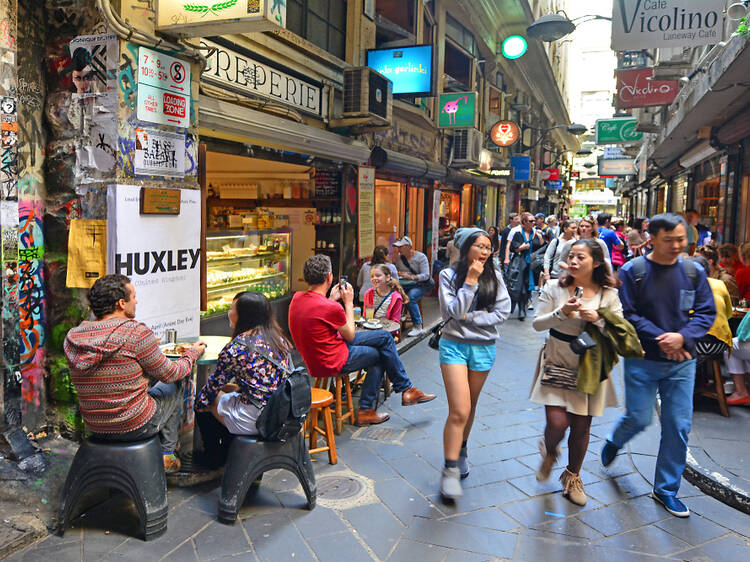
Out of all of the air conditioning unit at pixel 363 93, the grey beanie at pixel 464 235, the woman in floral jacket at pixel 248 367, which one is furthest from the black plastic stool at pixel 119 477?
the air conditioning unit at pixel 363 93

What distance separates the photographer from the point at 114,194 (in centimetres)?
407

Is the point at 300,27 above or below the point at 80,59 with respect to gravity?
above

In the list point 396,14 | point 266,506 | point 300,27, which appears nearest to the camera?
point 266,506

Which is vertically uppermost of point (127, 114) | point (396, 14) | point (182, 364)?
point (396, 14)

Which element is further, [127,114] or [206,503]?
[127,114]

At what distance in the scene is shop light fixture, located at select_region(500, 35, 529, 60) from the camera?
1644 cm

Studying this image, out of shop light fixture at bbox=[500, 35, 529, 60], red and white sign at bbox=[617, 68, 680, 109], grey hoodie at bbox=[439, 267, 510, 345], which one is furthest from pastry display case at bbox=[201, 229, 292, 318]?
shop light fixture at bbox=[500, 35, 529, 60]

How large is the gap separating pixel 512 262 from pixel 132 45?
7.71 meters

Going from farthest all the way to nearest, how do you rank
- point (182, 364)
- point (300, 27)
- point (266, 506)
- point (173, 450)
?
point (300, 27) < point (173, 450) < point (266, 506) < point (182, 364)

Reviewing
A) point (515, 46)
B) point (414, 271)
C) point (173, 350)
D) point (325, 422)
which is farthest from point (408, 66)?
point (515, 46)

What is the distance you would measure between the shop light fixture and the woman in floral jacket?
1506 centimetres

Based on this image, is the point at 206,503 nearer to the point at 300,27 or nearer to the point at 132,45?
the point at 132,45

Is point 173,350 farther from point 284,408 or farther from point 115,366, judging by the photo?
point 284,408

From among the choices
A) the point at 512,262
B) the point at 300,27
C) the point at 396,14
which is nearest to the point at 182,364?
the point at 300,27
